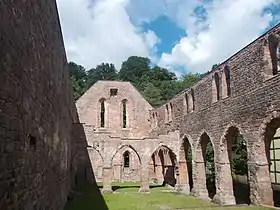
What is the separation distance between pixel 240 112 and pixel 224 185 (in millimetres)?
3344

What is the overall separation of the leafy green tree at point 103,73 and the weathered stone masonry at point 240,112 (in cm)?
5321

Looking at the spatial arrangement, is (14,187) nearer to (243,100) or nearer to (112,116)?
(243,100)

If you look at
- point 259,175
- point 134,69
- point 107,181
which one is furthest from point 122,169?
point 134,69

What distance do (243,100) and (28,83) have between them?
1014cm

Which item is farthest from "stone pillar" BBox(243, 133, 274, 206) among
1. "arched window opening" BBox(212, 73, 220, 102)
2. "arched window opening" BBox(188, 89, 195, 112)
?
"arched window opening" BBox(188, 89, 195, 112)

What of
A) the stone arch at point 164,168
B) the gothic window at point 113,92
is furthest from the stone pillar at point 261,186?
the gothic window at point 113,92

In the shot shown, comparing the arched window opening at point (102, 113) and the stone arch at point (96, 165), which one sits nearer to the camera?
the stone arch at point (96, 165)

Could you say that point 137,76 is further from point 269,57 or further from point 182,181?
point 269,57

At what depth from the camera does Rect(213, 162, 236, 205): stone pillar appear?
47.4ft

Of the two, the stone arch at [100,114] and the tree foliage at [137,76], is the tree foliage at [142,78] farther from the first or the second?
the stone arch at [100,114]

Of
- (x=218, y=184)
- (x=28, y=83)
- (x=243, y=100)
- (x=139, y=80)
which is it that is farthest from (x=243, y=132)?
(x=139, y=80)

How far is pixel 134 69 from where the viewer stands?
70875mm

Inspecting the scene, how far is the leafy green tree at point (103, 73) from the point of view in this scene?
2830 inches

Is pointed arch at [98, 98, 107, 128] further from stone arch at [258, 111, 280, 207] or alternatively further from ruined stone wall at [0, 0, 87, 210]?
ruined stone wall at [0, 0, 87, 210]
